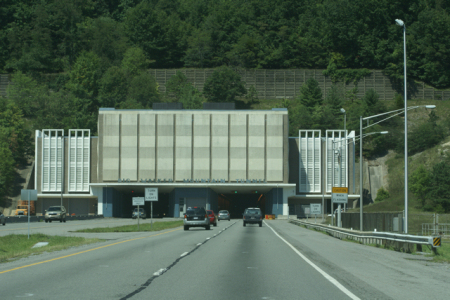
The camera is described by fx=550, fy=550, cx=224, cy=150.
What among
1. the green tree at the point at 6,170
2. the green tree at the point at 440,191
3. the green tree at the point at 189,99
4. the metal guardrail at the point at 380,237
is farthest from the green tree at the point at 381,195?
the green tree at the point at 6,170

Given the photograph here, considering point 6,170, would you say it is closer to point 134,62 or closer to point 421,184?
point 134,62

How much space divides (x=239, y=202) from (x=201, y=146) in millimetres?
44651

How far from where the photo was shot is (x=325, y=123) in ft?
411

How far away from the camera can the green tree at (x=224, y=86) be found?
13488 centimetres

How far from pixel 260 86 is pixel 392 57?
33.4 meters

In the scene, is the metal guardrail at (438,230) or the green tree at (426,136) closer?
the metal guardrail at (438,230)

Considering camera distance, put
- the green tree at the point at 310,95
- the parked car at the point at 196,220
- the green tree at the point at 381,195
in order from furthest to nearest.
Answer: the green tree at the point at 310,95 → the green tree at the point at 381,195 → the parked car at the point at 196,220

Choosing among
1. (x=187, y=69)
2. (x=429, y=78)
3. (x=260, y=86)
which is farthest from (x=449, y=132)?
(x=187, y=69)

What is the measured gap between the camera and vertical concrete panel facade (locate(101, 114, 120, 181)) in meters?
90.4

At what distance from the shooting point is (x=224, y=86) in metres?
135

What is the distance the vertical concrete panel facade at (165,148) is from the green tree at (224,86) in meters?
45.6

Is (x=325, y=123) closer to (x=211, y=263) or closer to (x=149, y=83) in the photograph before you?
(x=149, y=83)

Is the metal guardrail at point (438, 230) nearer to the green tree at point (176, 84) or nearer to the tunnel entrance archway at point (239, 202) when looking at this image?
the tunnel entrance archway at point (239, 202)

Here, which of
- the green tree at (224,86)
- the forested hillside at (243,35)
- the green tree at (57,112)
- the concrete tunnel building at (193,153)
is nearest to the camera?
the concrete tunnel building at (193,153)
